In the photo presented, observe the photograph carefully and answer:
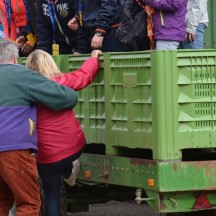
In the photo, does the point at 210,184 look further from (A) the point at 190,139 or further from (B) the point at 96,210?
(B) the point at 96,210

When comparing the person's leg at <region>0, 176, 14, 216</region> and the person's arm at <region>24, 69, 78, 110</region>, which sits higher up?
the person's arm at <region>24, 69, 78, 110</region>

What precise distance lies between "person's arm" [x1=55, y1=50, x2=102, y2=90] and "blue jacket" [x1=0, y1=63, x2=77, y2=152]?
0.97 feet

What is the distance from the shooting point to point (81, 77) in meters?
7.71

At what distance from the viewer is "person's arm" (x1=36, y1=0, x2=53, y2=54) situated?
10.2 meters

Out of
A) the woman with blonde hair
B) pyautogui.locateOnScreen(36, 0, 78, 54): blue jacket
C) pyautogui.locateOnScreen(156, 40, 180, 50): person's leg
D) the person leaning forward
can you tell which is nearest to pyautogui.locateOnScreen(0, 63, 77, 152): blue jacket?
the person leaning forward

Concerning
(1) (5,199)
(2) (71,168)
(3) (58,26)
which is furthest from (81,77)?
(3) (58,26)

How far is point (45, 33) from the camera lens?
1029cm

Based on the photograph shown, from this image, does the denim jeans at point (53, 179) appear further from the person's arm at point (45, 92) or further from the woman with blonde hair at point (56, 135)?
the person's arm at point (45, 92)

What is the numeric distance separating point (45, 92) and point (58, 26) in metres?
2.94

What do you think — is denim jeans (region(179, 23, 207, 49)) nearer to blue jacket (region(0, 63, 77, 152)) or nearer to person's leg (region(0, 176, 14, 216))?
blue jacket (region(0, 63, 77, 152))

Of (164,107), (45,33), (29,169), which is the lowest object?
(29,169)

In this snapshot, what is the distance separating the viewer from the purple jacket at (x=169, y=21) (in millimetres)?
8617

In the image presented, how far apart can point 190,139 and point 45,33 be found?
363 centimetres

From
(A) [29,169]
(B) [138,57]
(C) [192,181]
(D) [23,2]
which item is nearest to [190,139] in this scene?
(C) [192,181]
